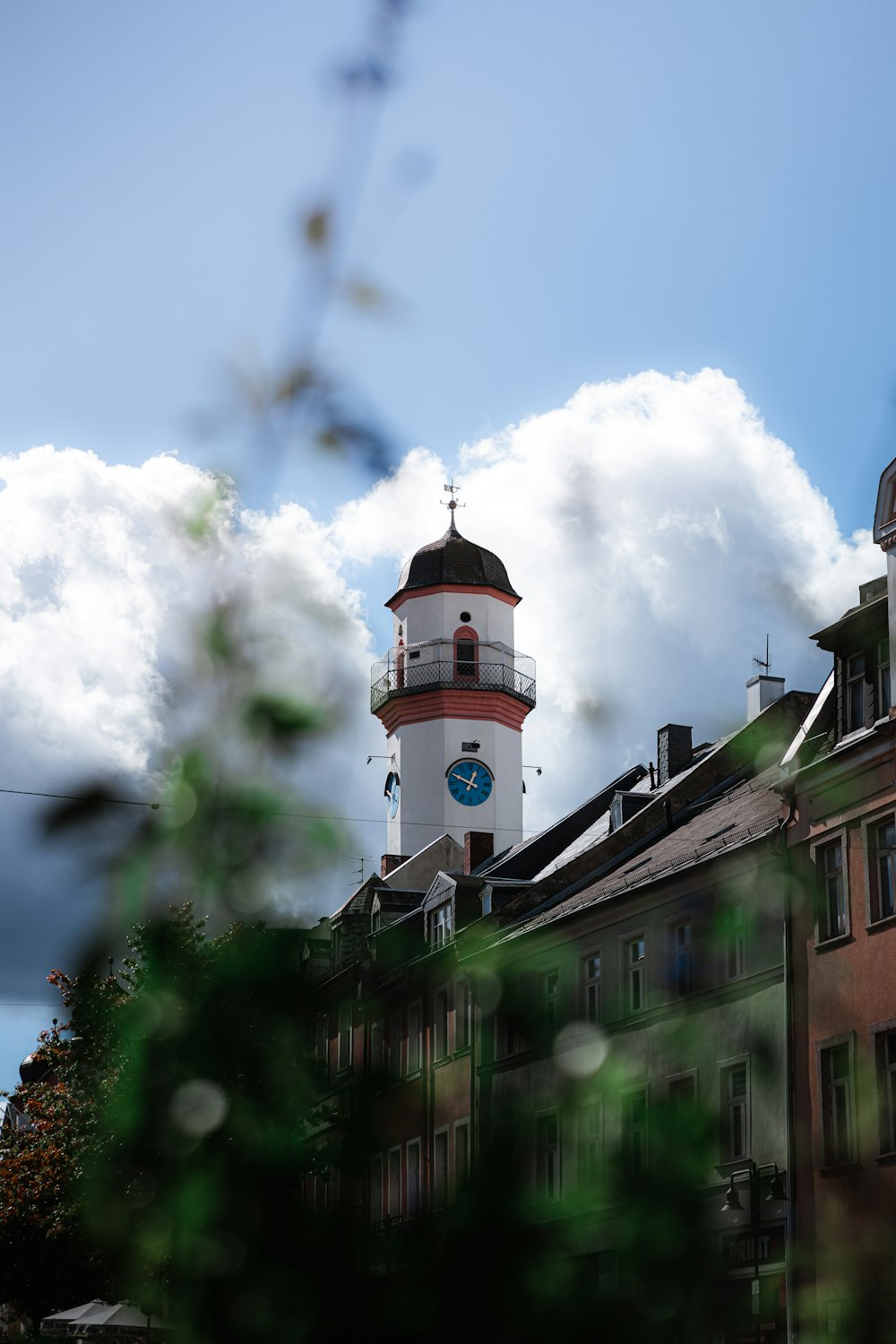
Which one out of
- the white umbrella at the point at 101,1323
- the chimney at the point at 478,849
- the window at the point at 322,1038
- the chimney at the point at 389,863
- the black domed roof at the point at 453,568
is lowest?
the white umbrella at the point at 101,1323

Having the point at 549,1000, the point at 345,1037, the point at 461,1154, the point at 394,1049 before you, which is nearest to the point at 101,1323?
the point at 461,1154

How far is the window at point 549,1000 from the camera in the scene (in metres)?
39.6

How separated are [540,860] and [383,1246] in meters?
11.3

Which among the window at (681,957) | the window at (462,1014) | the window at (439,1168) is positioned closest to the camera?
the window at (681,957)

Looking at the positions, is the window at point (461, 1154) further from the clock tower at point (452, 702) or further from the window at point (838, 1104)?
the clock tower at point (452, 702)

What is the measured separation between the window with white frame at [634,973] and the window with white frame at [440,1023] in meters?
9.11

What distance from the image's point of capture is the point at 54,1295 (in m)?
58.5

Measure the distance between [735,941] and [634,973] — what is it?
4023mm

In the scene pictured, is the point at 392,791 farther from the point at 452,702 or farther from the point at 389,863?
the point at 389,863

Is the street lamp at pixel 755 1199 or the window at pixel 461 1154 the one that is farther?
the window at pixel 461 1154

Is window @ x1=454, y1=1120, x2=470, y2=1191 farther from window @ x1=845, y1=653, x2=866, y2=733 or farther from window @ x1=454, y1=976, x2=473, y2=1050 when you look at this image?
window @ x1=845, y1=653, x2=866, y2=733

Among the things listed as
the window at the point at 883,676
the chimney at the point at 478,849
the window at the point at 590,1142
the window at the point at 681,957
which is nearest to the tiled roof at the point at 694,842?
the window at the point at 681,957

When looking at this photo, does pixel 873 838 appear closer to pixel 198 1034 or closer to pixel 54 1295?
pixel 198 1034

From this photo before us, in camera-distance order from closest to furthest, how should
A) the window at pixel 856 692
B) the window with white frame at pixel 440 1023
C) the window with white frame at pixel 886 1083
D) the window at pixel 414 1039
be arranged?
1. the window with white frame at pixel 886 1083
2. the window at pixel 856 692
3. the window with white frame at pixel 440 1023
4. the window at pixel 414 1039
